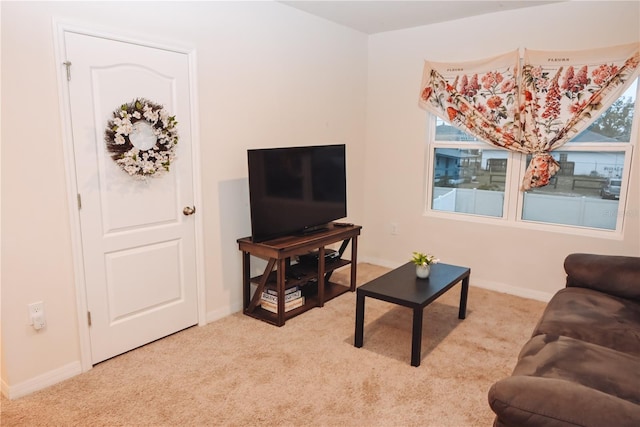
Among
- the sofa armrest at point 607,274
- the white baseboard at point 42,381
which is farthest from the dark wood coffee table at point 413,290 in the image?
the white baseboard at point 42,381

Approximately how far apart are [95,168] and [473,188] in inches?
131

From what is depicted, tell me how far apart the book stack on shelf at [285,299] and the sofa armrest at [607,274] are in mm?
1953

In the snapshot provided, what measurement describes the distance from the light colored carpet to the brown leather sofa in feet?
1.81

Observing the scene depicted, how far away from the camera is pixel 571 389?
4.88 ft

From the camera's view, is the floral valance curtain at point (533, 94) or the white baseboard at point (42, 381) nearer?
the white baseboard at point (42, 381)

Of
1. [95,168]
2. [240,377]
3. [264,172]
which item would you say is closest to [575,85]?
[264,172]

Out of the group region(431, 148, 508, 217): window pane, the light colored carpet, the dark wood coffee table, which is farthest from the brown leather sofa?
region(431, 148, 508, 217): window pane

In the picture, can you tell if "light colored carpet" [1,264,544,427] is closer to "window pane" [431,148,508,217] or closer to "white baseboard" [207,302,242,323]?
"white baseboard" [207,302,242,323]

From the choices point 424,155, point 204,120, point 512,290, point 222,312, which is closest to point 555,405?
point 222,312

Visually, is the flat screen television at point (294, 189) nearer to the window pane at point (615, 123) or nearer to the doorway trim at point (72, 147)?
the doorway trim at point (72, 147)

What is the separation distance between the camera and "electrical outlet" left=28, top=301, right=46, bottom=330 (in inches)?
95.8

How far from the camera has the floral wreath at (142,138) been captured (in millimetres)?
2635

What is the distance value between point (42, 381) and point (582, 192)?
4.16 meters

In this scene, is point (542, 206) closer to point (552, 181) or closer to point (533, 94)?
point (552, 181)
